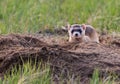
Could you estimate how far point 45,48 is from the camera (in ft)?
26.1

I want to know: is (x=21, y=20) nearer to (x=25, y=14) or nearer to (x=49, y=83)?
(x=25, y=14)

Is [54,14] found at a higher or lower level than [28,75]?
higher

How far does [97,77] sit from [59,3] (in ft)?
19.1

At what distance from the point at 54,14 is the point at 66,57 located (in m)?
4.03

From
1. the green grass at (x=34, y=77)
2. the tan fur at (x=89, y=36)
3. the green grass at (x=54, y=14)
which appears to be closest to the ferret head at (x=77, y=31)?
the tan fur at (x=89, y=36)

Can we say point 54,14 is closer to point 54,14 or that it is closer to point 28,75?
point 54,14

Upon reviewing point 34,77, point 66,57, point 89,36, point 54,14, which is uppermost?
point 54,14

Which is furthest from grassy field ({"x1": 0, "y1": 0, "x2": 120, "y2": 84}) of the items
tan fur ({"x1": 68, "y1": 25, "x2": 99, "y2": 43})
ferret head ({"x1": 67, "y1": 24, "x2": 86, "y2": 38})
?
ferret head ({"x1": 67, "y1": 24, "x2": 86, "y2": 38})

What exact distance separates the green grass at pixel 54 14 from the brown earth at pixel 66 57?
180 cm

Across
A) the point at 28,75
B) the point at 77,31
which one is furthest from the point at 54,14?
the point at 28,75

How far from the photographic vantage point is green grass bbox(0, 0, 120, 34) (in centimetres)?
1087

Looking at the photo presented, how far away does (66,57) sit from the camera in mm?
7812

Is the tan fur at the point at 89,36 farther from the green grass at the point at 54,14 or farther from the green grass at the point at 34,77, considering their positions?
the green grass at the point at 34,77

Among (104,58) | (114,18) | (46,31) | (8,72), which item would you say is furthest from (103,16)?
(8,72)
